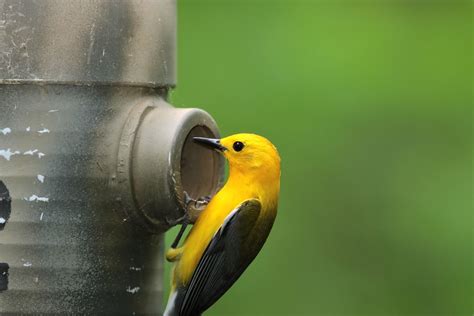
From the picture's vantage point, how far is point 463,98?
31.2ft

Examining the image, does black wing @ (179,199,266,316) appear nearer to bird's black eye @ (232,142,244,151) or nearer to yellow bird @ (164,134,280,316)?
yellow bird @ (164,134,280,316)

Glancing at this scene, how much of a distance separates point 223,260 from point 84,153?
0.89 m

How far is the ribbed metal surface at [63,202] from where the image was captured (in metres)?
6.59

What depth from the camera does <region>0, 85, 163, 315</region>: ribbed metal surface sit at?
21.6 ft

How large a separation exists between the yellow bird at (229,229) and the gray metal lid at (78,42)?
1.64 ft

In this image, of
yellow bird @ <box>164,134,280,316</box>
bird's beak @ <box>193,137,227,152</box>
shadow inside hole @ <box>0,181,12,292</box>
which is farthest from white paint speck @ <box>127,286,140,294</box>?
Answer: bird's beak @ <box>193,137,227,152</box>

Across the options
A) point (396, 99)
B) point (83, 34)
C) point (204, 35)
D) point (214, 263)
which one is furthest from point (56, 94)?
point (396, 99)

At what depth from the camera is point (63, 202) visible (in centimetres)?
667

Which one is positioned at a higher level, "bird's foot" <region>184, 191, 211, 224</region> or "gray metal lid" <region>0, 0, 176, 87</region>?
"gray metal lid" <region>0, 0, 176, 87</region>

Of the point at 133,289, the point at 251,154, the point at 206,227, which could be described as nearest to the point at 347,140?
the point at 251,154

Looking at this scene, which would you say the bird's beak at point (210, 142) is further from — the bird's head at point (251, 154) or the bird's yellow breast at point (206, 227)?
the bird's yellow breast at point (206, 227)

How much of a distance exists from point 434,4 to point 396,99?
0.66m

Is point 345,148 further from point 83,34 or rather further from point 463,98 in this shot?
point 83,34

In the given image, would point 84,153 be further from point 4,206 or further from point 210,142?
point 210,142
